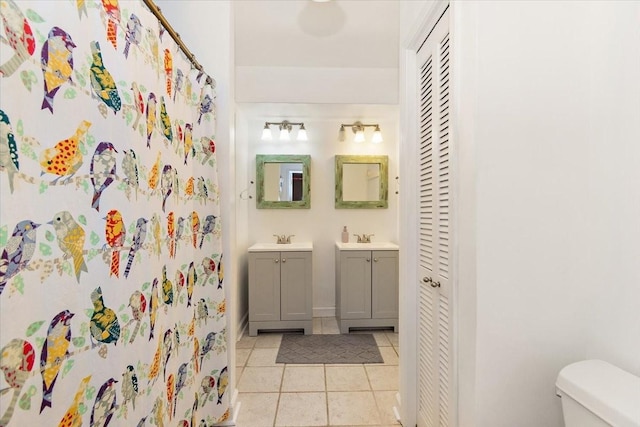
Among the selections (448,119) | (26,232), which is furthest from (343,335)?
(26,232)

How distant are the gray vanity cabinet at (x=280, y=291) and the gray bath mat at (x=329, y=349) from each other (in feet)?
0.62

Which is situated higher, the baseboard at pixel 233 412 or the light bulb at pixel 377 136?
the light bulb at pixel 377 136

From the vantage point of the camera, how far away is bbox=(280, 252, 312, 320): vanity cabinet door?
3336 mm

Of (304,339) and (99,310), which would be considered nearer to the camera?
(99,310)

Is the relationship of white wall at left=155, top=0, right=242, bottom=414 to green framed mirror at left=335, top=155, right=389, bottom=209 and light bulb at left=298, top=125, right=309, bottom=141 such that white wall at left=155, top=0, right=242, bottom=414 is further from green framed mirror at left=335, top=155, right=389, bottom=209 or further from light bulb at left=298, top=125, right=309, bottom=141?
green framed mirror at left=335, top=155, right=389, bottom=209

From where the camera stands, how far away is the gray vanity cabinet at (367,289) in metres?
3.38

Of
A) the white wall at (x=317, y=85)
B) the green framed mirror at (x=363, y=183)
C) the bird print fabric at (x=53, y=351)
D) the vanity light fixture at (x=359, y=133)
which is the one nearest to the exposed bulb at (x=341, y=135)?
the vanity light fixture at (x=359, y=133)

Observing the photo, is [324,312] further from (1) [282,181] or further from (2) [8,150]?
(2) [8,150]

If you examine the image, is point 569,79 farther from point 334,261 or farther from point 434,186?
point 334,261

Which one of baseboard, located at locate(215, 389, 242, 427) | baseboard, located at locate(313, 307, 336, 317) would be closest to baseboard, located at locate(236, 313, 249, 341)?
baseboard, located at locate(313, 307, 336, 317)

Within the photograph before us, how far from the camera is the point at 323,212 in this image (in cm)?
391

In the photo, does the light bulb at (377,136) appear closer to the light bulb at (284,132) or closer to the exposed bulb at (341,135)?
the exposed bulb at (341,135)

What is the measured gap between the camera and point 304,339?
3.21 metres

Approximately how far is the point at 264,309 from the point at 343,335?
0.82 meters
